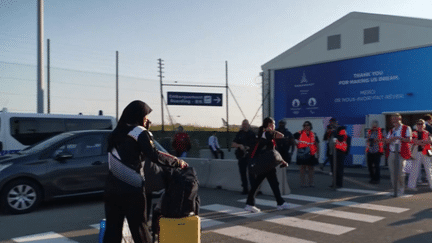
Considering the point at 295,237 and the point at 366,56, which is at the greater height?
the point at 366,56

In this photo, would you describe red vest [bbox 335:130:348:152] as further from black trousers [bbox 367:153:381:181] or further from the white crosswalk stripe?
the white crosswalk stripe

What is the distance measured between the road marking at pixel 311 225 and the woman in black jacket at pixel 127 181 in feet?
10.6

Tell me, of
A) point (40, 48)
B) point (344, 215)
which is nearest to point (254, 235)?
point (344, 215)

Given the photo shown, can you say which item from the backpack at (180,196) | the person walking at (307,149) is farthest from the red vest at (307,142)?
the backpack at (180,196)

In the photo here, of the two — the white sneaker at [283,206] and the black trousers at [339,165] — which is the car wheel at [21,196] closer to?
the white sneaker at [283,206]

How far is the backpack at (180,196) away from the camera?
4.04m

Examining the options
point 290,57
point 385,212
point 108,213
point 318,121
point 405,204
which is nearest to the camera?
point 108,213

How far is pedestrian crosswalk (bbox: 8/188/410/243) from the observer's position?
5.77 metres

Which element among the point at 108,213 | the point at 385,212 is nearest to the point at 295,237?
the point at 385,212

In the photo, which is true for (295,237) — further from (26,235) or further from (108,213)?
(26,235)

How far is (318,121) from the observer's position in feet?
65.3

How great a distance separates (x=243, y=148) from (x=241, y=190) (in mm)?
1507

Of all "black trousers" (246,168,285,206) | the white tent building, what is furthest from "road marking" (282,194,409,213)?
the white tent building

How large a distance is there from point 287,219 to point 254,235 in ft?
4.00
